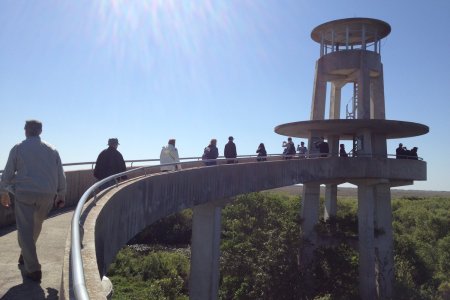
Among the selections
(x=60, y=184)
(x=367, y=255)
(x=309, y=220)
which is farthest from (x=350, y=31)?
(x=60, y=184)

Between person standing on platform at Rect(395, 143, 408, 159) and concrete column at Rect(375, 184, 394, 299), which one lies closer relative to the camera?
concrete column at Rect(375, 184, 394, 299)

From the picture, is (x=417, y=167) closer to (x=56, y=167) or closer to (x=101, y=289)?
(x=56, y=167)

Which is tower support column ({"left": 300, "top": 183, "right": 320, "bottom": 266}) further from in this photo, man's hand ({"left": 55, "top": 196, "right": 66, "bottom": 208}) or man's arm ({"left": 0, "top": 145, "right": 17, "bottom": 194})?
man's arm ({"left": 0, "top": 145, "right": 17, "bottom": 194})

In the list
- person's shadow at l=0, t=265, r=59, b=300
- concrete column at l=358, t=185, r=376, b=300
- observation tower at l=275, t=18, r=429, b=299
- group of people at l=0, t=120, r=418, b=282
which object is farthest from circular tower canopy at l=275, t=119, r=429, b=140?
person's shadow at l=0, t=265, r=59, b=300

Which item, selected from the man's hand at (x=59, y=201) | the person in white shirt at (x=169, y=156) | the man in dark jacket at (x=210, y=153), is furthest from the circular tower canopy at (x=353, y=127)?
the man's hand at (x=59, y=201)

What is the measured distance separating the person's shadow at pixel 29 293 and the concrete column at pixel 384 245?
19.0 metres

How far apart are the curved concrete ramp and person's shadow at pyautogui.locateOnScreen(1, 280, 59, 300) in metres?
0.55

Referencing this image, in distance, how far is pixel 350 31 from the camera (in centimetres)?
2269

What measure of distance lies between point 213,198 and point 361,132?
10.7m

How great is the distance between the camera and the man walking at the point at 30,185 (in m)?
4.77

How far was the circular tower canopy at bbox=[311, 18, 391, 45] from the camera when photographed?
21.9 metres

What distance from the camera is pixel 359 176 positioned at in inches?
814

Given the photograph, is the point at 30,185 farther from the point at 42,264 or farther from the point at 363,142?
the point at 363,142

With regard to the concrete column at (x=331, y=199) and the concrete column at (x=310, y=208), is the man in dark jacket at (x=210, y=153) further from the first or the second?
the concrete column at (x=331, y=199)
